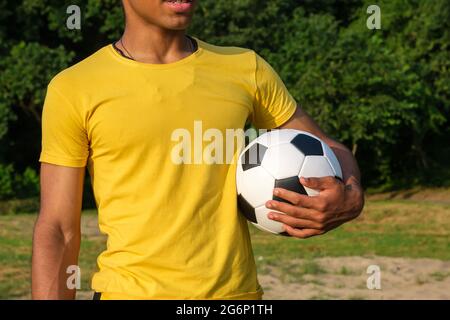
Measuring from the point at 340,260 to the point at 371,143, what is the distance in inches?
556

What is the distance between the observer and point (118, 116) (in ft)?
9.77

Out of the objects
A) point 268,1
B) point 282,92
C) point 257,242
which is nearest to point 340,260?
point 257,242

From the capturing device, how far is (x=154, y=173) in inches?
117

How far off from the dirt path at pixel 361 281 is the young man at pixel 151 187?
23.6 feet

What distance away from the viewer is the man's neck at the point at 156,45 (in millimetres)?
3160

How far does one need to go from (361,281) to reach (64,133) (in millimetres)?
8678

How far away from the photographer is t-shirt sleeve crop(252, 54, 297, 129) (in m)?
3.24

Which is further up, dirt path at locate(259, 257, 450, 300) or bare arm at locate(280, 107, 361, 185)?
bare arm at locate(280, 107, 361, 185)

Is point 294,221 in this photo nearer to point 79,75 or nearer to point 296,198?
point 296,198

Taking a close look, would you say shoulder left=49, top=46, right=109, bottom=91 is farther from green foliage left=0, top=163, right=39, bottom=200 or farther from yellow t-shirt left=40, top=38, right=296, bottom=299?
green foliage left=0, top=163, right=39, bottom=200

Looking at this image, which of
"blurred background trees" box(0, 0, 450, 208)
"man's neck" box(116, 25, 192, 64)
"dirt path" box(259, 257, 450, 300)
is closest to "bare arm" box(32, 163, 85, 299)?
"man's neck" box(116, 25, 192, 64)

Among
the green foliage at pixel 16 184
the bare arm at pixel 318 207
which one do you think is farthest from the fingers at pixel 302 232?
the green foliage at pixel 16 184
